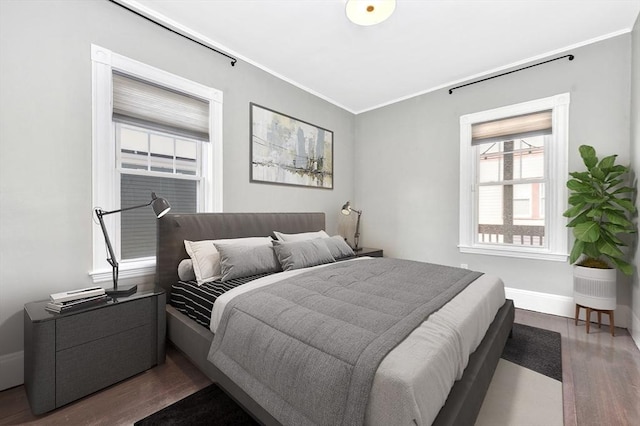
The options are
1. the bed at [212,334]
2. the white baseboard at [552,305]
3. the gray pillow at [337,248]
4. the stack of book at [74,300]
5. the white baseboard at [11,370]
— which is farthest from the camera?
the gray pillow at [337,248]

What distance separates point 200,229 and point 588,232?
3685mm

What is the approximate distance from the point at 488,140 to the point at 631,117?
124 cm

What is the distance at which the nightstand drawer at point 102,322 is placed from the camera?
1.66m

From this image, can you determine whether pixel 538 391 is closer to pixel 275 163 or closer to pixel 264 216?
pixel 264 216

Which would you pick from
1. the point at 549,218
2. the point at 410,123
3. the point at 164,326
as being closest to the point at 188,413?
the point at 164,326

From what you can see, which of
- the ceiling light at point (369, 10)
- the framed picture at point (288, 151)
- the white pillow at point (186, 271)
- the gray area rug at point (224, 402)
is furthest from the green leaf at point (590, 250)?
the white pillow at point (186, 271)

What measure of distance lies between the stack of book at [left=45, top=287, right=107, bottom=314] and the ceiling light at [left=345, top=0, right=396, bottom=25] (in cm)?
279

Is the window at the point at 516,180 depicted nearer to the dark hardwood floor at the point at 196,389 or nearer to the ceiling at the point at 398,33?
the ceiling at the point at 398,33

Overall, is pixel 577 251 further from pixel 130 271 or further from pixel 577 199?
pixel 130 271

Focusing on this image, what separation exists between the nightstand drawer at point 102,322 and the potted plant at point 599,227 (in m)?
3.80

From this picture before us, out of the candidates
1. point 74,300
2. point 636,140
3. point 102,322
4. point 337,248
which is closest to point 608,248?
point 636,140

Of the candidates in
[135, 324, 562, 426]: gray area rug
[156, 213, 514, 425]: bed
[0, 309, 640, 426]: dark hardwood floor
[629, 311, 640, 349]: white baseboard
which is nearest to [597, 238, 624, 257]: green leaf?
[629, 311, 640, 349]: white baseboard

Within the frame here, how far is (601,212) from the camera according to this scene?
2646 mm

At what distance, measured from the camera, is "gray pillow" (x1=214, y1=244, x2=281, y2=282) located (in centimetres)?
236
